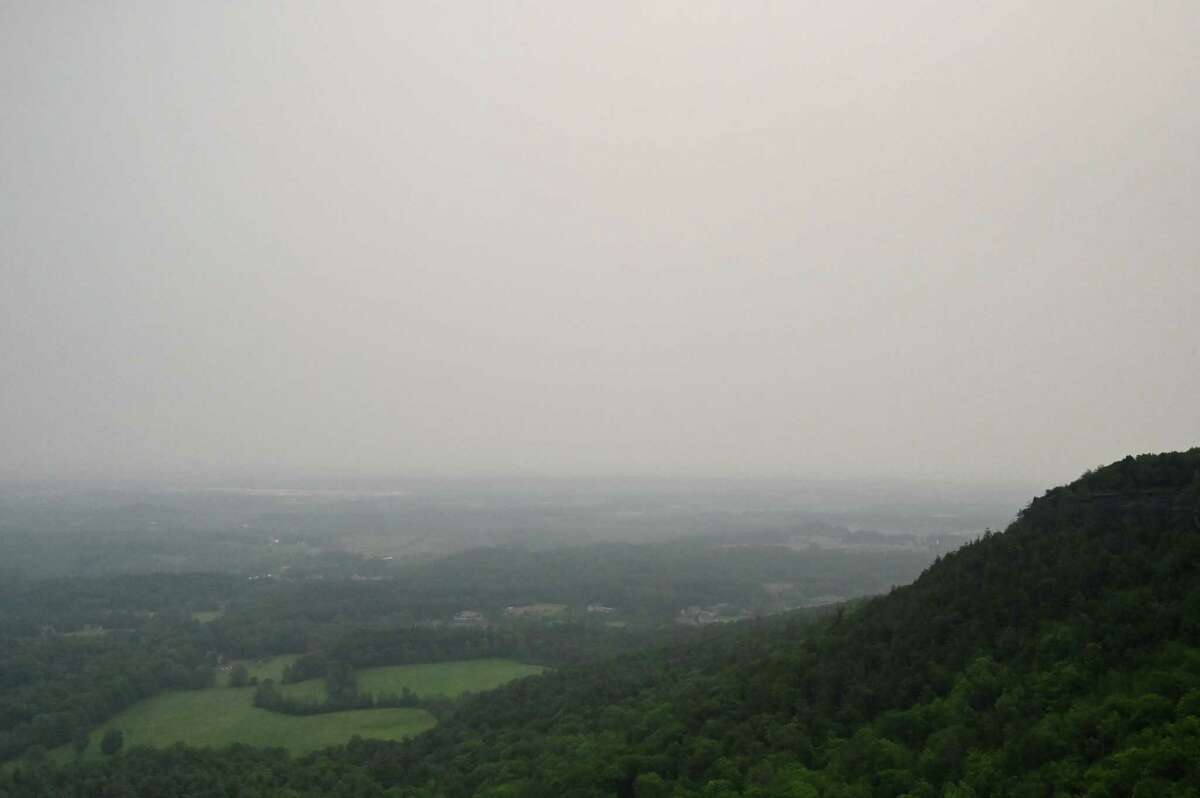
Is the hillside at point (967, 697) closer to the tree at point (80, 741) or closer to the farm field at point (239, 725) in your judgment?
the farm field at point (239, 725)

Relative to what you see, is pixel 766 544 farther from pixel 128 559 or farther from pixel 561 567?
pixel 128 559

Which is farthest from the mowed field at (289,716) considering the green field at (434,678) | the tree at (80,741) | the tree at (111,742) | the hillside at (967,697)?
the hillside at (967,697)

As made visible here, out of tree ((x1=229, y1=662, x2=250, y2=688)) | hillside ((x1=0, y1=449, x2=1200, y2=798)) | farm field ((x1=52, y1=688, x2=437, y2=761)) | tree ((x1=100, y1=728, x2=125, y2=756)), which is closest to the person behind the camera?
hillside ((x1=0, y1=449, x2=1200, y2=798))

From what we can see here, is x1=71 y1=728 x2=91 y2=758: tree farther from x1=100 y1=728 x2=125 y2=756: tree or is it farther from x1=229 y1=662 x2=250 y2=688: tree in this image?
x1=229 y1=662 x2=250 y2=688: tree

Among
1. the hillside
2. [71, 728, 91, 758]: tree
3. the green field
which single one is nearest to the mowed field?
the green field

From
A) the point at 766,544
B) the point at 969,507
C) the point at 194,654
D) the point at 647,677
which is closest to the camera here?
the point at 647,677

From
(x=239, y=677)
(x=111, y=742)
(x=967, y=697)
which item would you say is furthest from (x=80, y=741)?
(x=967, y=697)

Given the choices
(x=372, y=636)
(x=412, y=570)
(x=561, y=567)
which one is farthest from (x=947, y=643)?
(x=412, y=570)

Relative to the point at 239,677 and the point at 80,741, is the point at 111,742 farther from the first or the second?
the point at 239,677
